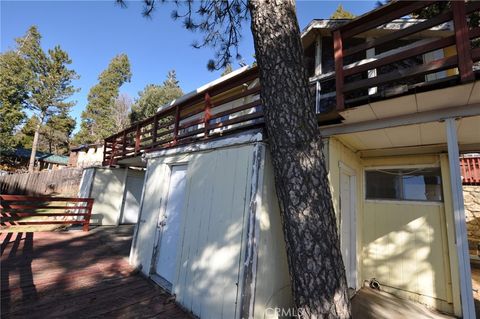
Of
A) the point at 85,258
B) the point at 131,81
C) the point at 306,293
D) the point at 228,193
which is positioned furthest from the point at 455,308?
the point at 131,81

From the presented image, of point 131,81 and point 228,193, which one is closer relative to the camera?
point 228,193

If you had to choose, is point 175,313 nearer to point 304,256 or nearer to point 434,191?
point 304,256

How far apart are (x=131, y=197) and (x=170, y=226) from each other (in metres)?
6.38

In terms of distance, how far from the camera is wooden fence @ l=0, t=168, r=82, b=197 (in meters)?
15.2

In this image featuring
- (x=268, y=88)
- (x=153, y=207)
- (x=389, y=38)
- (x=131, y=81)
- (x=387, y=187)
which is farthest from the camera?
(x=131, y=81)

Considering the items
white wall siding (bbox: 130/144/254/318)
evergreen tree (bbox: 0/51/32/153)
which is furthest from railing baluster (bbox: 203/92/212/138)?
evergreen tree (bbox: 0/51/32/153)

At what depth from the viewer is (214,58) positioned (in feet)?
15.4

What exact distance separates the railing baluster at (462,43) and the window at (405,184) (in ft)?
8.42

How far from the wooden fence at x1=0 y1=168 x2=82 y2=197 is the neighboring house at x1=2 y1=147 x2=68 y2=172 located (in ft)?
24.8

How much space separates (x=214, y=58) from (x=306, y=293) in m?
4.31

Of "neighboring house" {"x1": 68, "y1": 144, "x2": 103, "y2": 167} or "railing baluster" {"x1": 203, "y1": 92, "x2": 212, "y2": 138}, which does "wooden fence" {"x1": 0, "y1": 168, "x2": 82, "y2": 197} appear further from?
"railing baluster" {"x1": 203, "y1": 92, "x2": 212, "y2": 138}

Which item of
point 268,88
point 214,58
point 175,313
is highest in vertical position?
point 214,58

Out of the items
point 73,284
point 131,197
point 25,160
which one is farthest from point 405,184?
point 25,160

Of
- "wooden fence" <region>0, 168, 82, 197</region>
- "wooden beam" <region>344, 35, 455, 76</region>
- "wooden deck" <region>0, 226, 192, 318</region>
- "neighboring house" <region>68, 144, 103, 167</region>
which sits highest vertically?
"neighboring house" <region>68, 144, 103, 167</region>
